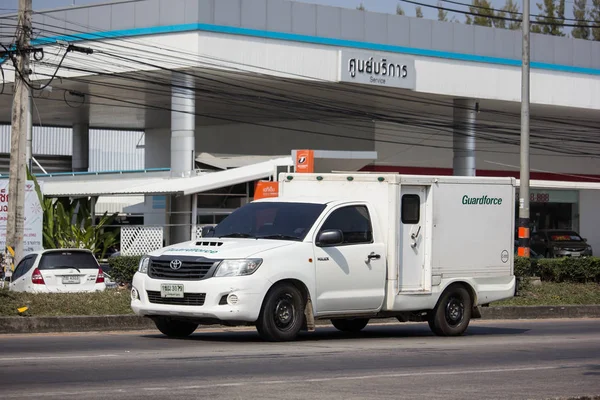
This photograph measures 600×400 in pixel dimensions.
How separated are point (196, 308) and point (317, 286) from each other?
173 centimetres

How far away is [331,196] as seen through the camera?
15586 mm

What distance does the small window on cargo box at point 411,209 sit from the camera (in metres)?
15.2

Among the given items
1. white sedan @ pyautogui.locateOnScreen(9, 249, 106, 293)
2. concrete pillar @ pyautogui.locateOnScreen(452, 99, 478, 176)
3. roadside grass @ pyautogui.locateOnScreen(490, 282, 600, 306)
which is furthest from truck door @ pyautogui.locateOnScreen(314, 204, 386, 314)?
concrete pillar @ pyautogui.locateOnScreen(452, 99, 478, 176)

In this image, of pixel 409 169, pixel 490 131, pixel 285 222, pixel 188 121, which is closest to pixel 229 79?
pixel 188 121

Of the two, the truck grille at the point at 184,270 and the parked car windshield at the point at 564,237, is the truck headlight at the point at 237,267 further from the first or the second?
the parked car windshield at the point at 564,237

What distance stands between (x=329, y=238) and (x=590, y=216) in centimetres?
4757

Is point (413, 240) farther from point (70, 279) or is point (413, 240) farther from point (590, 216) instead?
point (590, 216)

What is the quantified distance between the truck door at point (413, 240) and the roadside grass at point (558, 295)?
7222 millimetres

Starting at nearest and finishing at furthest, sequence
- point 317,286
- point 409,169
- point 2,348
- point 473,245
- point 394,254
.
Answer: point 2,348, point 317,286, point 394,254, point 473,245, point 409,169

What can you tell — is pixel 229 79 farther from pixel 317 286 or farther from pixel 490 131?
pixel 317 286

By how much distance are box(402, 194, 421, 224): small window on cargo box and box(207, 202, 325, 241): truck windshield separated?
133 cm

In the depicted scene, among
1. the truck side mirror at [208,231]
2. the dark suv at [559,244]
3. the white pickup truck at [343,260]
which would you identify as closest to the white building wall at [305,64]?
the dark suv at [559,244]

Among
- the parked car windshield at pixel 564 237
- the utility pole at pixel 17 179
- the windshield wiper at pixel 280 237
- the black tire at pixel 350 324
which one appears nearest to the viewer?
the windshield wiper at pixel 280 237

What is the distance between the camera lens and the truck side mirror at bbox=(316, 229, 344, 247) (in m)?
14.0
